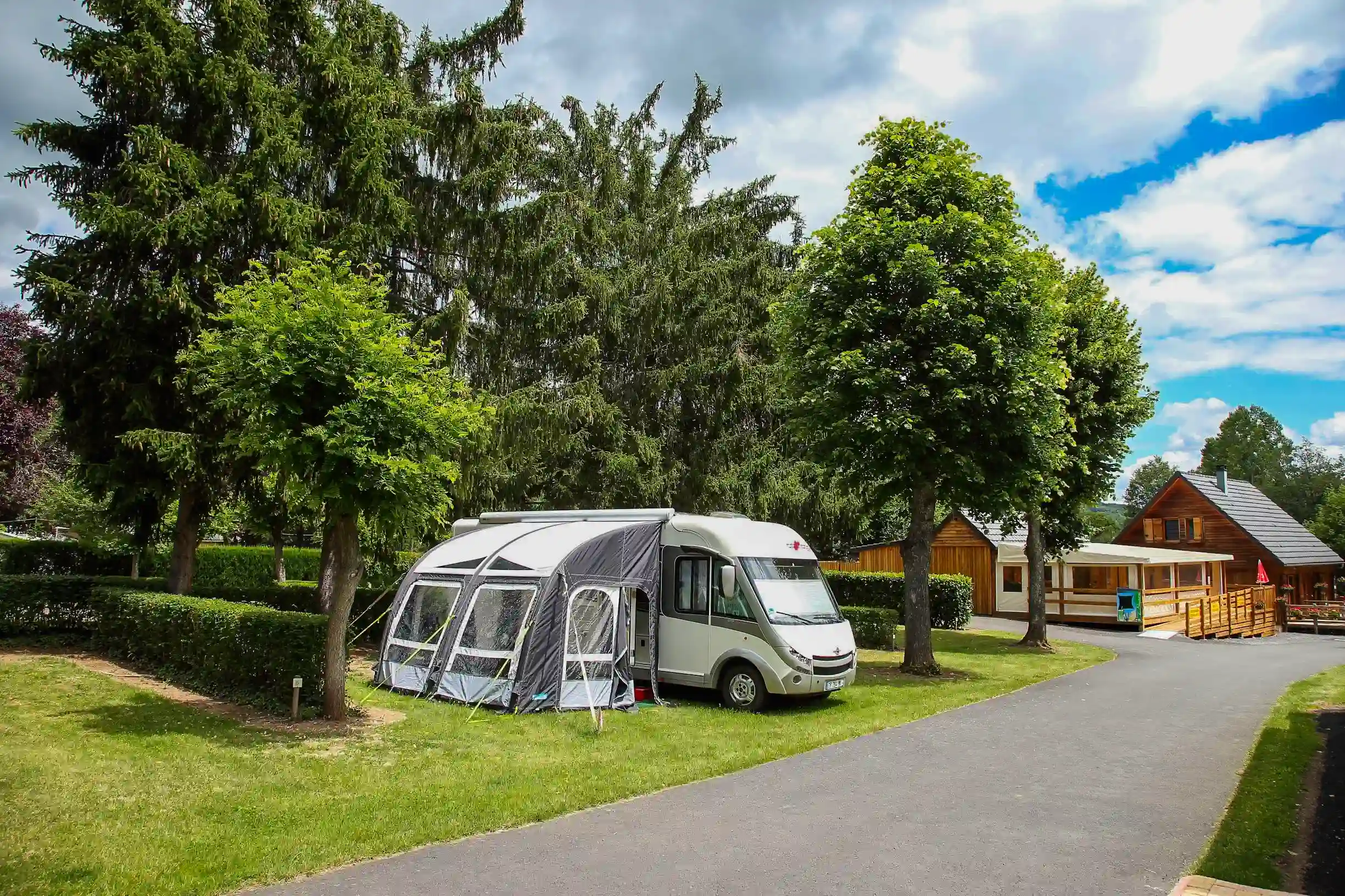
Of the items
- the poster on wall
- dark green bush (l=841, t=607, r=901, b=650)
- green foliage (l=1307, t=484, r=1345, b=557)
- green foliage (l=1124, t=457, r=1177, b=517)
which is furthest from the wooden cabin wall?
green foliage (l=1124, t=457, r=1177, b=517)

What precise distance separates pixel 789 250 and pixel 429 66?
1328 centimetres

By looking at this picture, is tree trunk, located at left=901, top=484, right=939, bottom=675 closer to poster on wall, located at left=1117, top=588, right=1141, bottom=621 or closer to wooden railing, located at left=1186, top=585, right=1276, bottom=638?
poster on wall, located at left=1117, top=588, right=1141, bottom=621

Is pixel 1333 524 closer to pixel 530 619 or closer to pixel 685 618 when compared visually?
pixel 685 618

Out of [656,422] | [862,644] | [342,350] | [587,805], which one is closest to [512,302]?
[656,422]

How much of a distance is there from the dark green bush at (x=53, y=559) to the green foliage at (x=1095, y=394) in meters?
25.1

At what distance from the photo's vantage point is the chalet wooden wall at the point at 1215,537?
37.5m

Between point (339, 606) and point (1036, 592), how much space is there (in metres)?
17.4

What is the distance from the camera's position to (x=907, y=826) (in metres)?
6.79

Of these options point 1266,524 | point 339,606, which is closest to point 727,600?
point 339,606

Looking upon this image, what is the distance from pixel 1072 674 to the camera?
16.4 meters

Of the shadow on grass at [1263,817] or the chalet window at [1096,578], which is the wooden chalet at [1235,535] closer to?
the chalet window at [1096,578]

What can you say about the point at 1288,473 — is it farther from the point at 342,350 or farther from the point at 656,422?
the point at 342,350

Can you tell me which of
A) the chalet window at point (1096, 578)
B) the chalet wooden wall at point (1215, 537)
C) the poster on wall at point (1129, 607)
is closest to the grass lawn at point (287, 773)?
the poster on wall at point (1129, 607)

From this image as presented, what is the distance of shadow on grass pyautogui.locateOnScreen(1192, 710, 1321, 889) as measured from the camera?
5879mm
